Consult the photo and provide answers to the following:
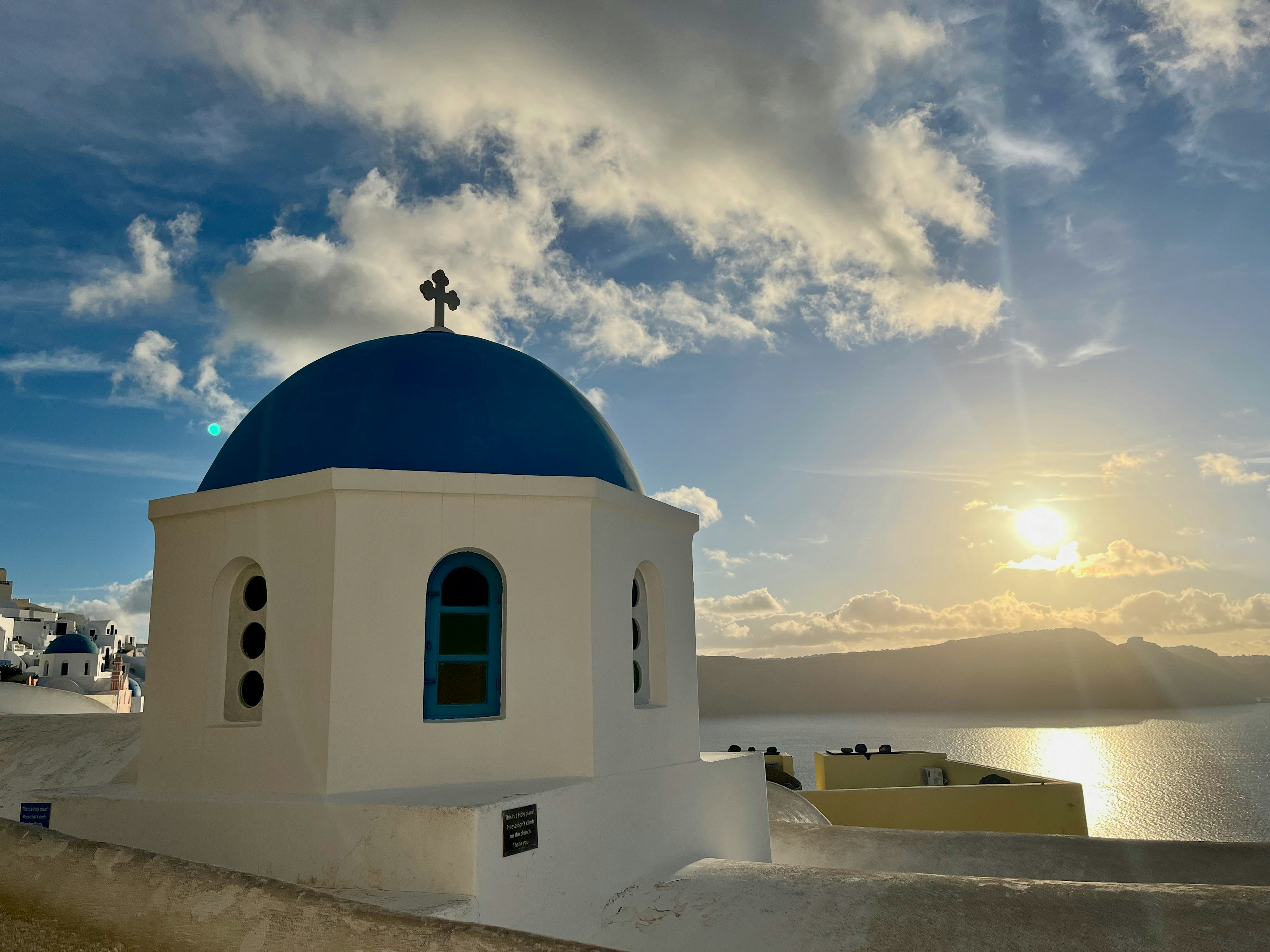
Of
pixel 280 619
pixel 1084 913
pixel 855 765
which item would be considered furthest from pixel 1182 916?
pixel 855 765

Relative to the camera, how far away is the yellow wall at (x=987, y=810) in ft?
51.4

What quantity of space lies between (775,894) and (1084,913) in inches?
66.1

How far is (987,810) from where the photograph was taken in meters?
15.7

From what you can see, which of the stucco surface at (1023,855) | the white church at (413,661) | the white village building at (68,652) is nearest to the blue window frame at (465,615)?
the white church at (413,661)

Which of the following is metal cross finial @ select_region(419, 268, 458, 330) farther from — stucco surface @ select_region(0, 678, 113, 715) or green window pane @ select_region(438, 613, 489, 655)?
stucco surface @ select_region(0, 678, 113, 715)

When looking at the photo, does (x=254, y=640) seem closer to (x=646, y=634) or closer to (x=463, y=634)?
(x=463, y=634)

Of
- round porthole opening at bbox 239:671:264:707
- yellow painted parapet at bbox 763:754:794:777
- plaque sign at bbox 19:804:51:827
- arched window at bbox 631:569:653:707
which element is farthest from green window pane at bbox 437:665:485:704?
yellow painted parapet at bbox 763:754:794:777

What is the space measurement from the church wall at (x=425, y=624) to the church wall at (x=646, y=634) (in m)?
0.17

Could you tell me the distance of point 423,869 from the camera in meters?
4.92

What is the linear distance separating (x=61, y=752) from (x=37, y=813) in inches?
223

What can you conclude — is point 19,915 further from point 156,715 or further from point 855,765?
point 855,765

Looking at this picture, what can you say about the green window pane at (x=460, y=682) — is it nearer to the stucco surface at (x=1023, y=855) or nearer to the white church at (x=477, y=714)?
the white church at (x=477, y=714)

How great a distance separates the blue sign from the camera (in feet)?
21.1

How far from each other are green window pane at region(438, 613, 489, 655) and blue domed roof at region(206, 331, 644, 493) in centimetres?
136
